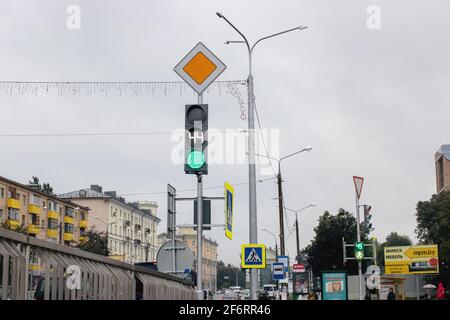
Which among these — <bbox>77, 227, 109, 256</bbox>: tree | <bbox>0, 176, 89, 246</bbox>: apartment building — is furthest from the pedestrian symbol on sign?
<bbox>77, 227, 109, 256</bbox>: tree

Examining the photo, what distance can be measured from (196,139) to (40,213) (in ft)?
272

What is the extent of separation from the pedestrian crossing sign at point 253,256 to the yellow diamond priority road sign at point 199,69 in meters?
9.42

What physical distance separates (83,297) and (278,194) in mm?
32003

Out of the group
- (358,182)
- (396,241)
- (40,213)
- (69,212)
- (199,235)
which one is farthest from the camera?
(396,241)

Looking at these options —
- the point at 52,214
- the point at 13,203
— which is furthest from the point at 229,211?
the point at 52,214

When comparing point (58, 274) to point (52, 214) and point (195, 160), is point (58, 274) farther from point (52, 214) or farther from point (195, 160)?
point (52, 214)

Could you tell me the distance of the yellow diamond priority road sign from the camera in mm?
11211

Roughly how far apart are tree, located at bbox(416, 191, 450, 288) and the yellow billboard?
18.7ft

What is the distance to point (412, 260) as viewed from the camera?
210 feet

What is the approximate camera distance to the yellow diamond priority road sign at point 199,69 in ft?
36.8

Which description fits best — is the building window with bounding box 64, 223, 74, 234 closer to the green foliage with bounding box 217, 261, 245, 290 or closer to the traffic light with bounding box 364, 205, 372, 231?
the traffic light with bounding box 364, 205, 372, 231
